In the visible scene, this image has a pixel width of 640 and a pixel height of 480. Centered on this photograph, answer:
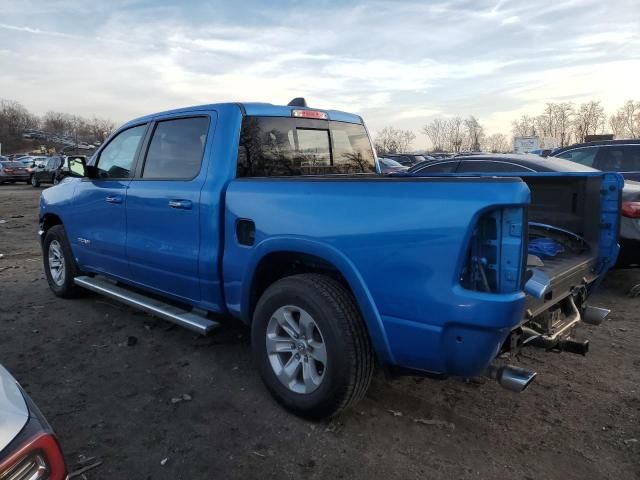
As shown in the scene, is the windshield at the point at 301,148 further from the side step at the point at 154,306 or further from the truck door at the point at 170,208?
the side step at the point at 154,306

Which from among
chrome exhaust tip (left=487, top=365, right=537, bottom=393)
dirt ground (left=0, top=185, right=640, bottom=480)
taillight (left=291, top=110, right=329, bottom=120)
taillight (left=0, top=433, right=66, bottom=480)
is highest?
taillight (left=291, top=110, right=329, bottom=120)

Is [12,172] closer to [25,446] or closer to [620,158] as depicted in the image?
[620,158]

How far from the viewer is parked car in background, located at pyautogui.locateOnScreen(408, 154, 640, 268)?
5.42 metres

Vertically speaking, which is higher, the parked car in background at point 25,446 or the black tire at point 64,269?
the parked car in background at point 25,446

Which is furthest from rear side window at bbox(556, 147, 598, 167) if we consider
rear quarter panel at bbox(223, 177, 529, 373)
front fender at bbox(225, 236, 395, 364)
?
front fender at bbox(225, 236, 395, 364)

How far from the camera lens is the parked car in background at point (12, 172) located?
29.2m

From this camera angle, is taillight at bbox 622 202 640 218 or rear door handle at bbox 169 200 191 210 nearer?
rear door handle at bbox 169 200 191 210

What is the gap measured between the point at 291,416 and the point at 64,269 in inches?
142

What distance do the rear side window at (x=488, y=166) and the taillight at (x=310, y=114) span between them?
4368 mm

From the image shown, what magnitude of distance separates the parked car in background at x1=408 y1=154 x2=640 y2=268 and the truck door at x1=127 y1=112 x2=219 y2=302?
287cm

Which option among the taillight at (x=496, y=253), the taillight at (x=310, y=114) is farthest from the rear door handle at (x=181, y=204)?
the taillight at (x=496, y=253)

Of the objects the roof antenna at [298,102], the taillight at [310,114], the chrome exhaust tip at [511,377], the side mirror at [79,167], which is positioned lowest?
the chrome exhaust tip at [511,377]

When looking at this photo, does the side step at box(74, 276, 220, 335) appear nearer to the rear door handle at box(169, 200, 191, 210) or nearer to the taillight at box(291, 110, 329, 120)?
the rear door handle at box(169, 200, 191, 210)

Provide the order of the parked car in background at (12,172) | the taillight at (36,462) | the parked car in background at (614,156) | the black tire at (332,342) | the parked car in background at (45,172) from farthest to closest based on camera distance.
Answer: the parked car in background at (12,172) → the parked car in background at (45,172) → the parked car in background at (614,156) → the black tire at (332,342) → the taillight at (36,462)
